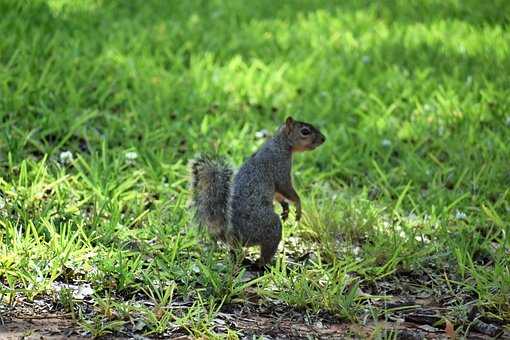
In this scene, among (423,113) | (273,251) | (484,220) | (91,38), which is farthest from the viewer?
(91,38)

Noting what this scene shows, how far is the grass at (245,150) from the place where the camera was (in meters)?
3.79

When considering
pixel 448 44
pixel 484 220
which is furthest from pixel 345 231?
pixel 448 44

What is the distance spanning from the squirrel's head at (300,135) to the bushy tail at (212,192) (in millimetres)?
566

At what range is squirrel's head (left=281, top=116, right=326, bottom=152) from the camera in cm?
453

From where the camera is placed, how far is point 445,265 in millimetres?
4309

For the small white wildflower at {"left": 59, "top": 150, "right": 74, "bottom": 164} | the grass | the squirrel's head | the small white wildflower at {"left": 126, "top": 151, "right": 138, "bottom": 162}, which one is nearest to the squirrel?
the grass

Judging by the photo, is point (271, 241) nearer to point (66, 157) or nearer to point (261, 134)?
point (66, 157)

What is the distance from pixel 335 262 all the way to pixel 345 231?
0.44 m

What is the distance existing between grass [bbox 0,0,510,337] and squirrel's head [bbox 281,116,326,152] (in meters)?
0.38

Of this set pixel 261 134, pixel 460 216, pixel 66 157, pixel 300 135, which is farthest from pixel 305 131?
pixel 66 157

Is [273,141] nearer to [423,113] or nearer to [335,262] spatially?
[335,262]

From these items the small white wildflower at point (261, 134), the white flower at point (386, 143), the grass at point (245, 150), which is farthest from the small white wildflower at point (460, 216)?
the small white wildflower at point (261, 134)

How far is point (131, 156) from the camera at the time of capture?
523cm

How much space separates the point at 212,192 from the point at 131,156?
1.36 m
